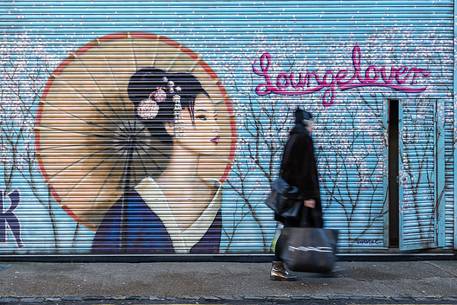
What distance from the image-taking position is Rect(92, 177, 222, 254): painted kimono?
7.41 m

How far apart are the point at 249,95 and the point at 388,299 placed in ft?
10.5

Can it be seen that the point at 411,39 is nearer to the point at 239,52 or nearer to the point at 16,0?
the point at 239,52

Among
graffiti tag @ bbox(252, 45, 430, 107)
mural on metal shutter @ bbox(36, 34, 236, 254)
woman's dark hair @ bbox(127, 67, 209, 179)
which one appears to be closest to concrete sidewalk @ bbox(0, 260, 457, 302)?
mural on metal shutter @ bbox(36, 34, 236, 254)

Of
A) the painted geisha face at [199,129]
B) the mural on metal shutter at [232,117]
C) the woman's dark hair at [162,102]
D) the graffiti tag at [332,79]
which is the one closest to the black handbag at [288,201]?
the mural on metal shutter at [232,117]

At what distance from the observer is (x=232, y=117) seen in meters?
7.46

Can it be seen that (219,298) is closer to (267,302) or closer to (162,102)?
(267,302)

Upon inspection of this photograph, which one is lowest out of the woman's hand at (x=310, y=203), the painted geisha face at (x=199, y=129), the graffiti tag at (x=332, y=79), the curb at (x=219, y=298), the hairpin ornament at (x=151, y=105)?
the curb at (x=219, y=298)

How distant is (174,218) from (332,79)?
9.37 ft

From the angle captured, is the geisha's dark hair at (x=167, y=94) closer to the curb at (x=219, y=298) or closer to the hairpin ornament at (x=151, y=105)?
the hairpin ornament at (x=151, y=105)

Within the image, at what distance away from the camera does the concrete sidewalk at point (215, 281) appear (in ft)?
19.1

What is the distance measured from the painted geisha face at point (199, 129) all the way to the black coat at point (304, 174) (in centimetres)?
166

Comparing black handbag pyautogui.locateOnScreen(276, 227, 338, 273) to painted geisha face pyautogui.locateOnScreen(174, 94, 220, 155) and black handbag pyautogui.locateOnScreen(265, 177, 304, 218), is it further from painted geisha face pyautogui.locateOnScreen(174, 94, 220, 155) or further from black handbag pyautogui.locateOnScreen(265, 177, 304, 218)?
painted geisha face pyautogui.locateOnScreen(174, 94, 220, 155)

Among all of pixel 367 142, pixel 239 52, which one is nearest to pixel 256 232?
pixel 367 142

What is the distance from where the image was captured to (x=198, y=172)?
7.48m
